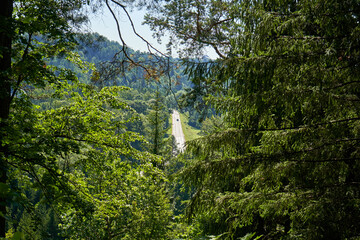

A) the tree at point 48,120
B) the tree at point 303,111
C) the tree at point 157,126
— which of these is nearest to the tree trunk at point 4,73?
the tree at point 48,120

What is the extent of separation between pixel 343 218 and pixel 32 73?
4.39 meters

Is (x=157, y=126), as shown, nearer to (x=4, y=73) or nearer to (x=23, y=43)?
(x=23, y=43)

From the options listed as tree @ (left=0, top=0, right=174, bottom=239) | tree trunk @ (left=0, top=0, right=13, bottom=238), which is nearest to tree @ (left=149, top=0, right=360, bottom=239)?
tree @ (left=0, top=0, right=174, bottom=239)

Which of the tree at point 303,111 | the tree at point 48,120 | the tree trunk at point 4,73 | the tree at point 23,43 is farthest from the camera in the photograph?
the tree at point 48,120

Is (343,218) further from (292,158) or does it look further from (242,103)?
(242,103)

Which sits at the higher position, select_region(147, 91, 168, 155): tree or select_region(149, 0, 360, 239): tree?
select_region(147, 91, 168, 155): tree

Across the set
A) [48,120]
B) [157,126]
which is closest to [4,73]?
[48,120]

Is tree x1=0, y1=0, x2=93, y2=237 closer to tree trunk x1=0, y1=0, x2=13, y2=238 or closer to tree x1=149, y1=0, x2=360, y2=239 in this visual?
tree trunk x1=0, y1=0, x2=13, y2=238

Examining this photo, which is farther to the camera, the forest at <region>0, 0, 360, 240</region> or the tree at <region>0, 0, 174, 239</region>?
the tree at <region>0, 0, 174, 239</region>

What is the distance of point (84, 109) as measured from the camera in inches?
227

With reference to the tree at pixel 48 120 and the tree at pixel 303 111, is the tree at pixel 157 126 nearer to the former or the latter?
the tree at pixel 48 120

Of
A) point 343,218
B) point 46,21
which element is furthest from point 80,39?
point 343,218

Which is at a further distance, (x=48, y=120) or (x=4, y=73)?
(x=48, y=120)

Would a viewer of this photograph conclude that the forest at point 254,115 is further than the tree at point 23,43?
No
